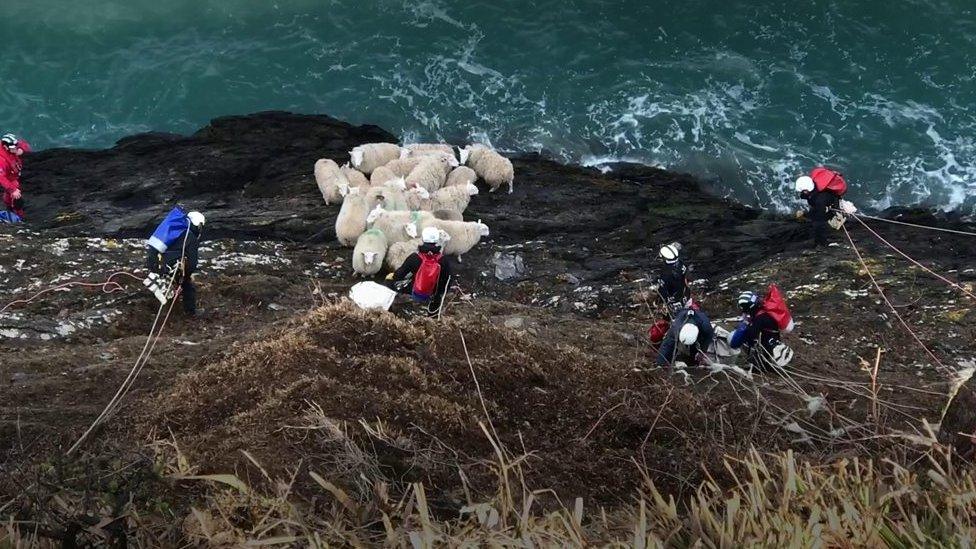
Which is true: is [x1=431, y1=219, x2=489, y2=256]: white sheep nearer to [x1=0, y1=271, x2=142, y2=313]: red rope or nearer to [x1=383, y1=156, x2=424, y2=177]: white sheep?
[x1=383, y1=156, x2=424, y2=177]: white sheep

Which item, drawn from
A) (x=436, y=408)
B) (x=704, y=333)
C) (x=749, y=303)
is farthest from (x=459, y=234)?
(x=436, y=408)

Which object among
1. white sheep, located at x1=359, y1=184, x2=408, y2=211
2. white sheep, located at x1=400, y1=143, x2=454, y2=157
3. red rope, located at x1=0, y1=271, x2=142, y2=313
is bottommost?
red rope, located at x1=0, y1=271, x2=142, y2=313

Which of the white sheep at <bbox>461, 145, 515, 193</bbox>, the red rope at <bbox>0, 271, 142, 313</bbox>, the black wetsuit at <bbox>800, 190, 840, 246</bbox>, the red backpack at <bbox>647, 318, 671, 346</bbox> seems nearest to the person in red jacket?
the red rope at <bbox>0, 271, 142, 313</bbox>

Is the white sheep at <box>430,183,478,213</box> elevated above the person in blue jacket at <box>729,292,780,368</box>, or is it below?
below

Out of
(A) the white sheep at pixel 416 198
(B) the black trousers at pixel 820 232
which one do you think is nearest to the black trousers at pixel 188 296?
(A) the white sheep at pixel 416 198

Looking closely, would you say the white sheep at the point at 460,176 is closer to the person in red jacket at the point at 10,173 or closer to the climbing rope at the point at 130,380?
the climbing rope at the point at 130,380

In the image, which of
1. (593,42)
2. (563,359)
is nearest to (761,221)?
(593,42)
